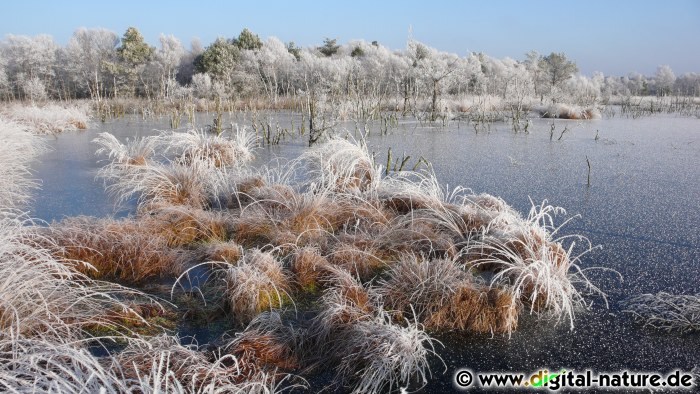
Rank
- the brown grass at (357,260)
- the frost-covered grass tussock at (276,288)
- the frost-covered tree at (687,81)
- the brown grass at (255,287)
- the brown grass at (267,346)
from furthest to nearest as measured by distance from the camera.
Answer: the frost-covered tree at (687,81) → the brown grass at (357,260) → the brown grass at (255,287) → the brown grass at (267,346) → the frost-covered grass tussock at (276,288)

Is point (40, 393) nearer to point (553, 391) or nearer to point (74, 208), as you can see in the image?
point (553, 391)

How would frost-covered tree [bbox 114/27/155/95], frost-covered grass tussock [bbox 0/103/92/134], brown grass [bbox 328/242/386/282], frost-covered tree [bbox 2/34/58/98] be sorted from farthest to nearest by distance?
A: 1. frost-covered tree [bbox 114/27/155/95]
2. frost-covered tree [bbox 2/34/58/98]
3. frost-covered grass tussock [bbox 0/103/92/134]
4. brown grass [bbox 328/242/386/282]

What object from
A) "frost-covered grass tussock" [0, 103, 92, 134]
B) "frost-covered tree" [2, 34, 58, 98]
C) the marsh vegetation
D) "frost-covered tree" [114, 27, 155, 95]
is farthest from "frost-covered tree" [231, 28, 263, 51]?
the marsh vegetation

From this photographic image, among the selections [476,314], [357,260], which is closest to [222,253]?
[357,260]

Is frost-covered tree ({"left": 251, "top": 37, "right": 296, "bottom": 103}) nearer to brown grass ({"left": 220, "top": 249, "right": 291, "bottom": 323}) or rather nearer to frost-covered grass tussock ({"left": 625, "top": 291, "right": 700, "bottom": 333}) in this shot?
brown grass ({"left": 220, "top": 249, "right": 291, "bottom": 323})

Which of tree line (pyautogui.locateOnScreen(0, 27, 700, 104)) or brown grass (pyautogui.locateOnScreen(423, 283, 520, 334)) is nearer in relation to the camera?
brown grass (pyautogui.locateOnScreen(423, 283, 520, 334))

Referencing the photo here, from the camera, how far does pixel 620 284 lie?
2.90 metres

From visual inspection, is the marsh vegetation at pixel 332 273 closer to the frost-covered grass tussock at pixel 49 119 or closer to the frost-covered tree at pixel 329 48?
the frost-covered grass tussock at pixel 49 119

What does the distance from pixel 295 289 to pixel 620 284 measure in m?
1.92

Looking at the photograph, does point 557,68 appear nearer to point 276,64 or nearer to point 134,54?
point 276,64

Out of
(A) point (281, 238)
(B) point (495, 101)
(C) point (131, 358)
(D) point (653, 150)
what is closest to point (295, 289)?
(A) point (281, 238)

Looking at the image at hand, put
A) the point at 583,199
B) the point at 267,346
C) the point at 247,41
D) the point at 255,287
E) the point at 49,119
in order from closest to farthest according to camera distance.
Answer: the point at 267,346, the point at 255,287, the point at 583,199, the point at 49,119, the point at 247,41

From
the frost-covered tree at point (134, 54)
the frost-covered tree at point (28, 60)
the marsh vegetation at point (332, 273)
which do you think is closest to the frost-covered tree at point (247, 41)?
the frost-covered tree at point (134, 54)

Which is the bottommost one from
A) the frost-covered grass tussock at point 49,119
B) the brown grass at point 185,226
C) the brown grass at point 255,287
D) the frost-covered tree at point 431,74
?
the brown grass at point 255,287
